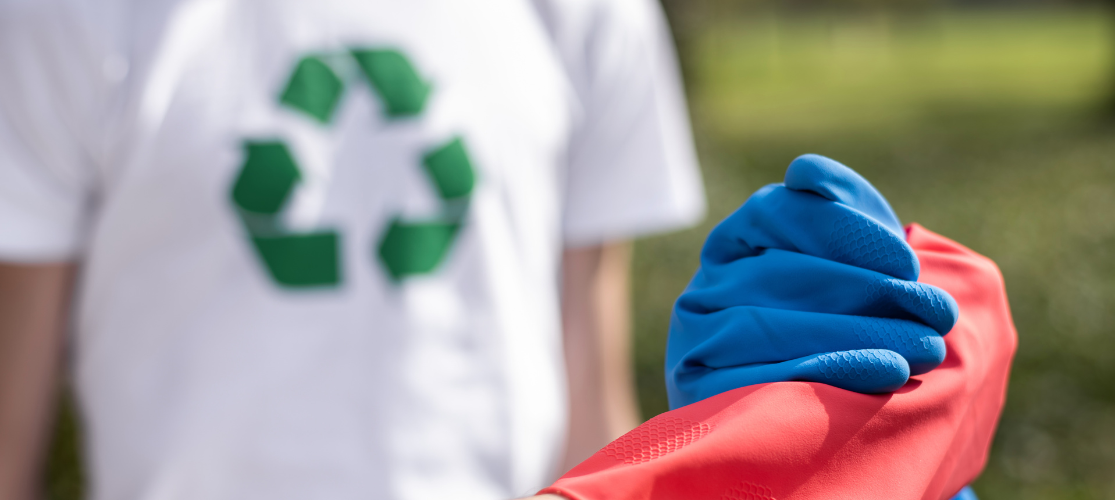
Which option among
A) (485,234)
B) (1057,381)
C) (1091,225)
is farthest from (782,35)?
(485,234)

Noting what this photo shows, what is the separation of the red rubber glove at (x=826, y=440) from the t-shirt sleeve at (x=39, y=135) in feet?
3.23

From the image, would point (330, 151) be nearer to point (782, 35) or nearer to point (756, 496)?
point (756, 496)

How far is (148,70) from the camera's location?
1274mm

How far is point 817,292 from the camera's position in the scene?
32.1 inches

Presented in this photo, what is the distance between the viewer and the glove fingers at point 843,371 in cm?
75

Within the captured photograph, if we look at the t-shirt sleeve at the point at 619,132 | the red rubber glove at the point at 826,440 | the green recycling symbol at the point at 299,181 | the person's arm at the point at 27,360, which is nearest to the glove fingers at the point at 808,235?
the red rubber glove at the point at 826,440

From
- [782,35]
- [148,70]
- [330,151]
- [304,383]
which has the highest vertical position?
[148,70]

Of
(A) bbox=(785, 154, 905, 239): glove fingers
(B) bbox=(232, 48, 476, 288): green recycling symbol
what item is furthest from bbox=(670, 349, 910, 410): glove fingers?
(B) bbox=(232, 48, 476, 288): green recycling symbol

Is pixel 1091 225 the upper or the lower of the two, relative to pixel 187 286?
lower

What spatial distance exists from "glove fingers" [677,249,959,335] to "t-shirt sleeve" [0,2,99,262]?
3.04 feet

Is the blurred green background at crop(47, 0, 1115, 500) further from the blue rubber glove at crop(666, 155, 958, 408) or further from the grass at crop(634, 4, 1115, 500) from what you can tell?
the blue rubber glove at crop(666, 155, 958, 408)

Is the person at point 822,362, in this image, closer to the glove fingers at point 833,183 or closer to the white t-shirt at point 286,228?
the glove fingers at point 833,183

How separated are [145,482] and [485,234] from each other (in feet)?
2.08

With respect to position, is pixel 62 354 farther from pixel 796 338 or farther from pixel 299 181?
pixel 796 338
